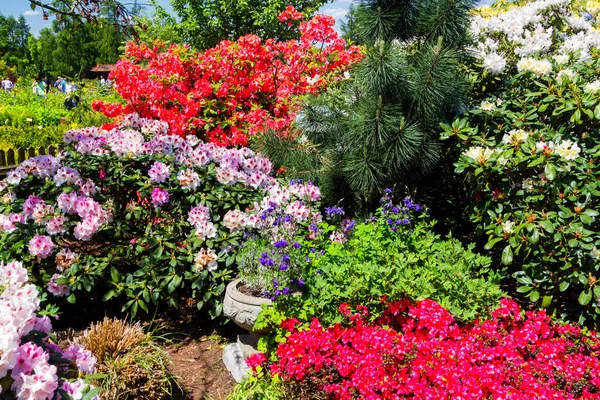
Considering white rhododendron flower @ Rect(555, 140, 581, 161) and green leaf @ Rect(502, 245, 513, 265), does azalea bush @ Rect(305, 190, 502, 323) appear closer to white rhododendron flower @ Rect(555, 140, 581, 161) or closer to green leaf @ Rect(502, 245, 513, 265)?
green leaf @ Rect(502, 245, 513, 265)

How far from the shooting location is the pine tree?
3.49m

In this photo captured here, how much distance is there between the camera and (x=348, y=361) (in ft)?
8.29

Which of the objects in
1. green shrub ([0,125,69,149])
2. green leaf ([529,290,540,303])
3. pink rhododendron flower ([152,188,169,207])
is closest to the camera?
green leaf ([529,290,540,303])

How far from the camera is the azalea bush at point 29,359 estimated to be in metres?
1.51

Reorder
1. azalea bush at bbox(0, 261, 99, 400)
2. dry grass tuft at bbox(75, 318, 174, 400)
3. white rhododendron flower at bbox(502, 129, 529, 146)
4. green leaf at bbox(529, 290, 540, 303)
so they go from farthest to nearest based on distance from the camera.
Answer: white rhododendron flower at bbox(502, 129, 529, 146)
green leaf at bbox(529, 290, 540, 303)
dry grass tuft at bbox(75, 318, 174, 400)
azalea bush at bbox(0, 261, 99, 400)

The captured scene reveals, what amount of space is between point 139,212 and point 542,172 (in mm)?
2665

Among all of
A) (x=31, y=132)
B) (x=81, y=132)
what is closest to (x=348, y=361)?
(x=81, y=132)

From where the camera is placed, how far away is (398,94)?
11.8ft

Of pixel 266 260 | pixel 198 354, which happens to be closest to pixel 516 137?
pixel 266 260

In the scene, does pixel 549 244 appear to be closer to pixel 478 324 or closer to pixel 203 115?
pixel 478 324

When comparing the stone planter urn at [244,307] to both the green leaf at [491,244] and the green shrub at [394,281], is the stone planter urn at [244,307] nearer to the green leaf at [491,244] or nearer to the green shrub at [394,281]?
the green shrub at [394,281]

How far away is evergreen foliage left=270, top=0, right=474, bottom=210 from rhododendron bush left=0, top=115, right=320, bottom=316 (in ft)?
1.67

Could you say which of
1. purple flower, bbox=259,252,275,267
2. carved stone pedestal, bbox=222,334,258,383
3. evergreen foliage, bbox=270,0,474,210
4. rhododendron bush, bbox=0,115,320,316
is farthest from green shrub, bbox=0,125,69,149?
purple flower, bbox=259,252,275,267

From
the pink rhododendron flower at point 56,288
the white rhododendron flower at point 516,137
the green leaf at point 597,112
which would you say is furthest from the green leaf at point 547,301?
the pink rhododendron flower at point 56,288
